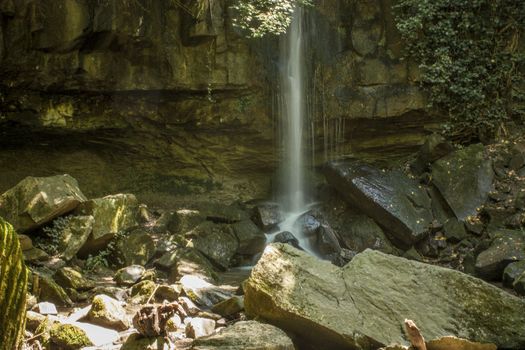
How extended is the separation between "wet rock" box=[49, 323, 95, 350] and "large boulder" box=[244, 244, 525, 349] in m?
1.52

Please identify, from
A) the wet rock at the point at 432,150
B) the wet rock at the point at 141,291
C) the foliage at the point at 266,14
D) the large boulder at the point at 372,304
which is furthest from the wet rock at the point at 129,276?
the wet rock at the point at 432,150

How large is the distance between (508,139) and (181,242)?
7.34 meters

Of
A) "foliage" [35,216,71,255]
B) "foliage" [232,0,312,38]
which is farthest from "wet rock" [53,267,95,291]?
"foliage" [232,0,312,38]

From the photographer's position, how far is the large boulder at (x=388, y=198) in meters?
8.90

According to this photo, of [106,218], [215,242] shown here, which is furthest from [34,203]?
[215,242]

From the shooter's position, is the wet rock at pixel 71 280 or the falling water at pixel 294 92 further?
the falling water at pixel 294 92

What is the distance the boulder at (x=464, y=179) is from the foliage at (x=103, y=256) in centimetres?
620

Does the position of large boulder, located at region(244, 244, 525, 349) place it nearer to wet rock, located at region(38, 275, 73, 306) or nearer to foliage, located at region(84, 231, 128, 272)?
wet rock, located at region(38, 275, 73, 306)

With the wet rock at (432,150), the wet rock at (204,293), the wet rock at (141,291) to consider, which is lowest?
the wet rock at (204,293)

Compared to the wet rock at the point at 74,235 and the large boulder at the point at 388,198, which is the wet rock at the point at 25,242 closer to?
the wet rock at the point at 74,235

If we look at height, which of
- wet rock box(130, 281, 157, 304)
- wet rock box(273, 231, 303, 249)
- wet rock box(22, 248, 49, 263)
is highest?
wet rock box(22, 248, 49, 263)

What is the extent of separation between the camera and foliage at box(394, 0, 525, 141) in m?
10.4

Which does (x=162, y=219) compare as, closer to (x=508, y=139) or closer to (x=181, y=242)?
(x=181, y=242)

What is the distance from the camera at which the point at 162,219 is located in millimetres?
9297
